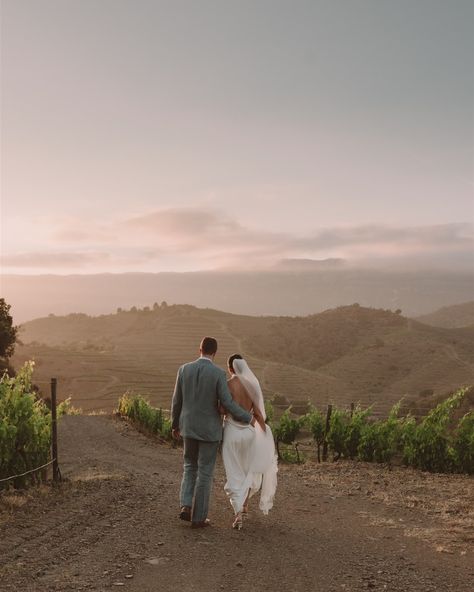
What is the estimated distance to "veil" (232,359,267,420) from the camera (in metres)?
6.89

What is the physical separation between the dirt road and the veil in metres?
1.53

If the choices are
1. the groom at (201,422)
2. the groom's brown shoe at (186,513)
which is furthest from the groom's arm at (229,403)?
the groom's brown shoe at (186,513)

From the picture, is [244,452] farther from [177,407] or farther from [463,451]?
[463,451]

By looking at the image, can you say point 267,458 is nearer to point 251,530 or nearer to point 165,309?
point 251,530

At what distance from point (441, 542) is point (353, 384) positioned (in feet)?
222

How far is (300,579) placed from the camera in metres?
5.31

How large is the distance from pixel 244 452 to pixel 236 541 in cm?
103

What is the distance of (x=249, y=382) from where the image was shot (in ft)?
22.7

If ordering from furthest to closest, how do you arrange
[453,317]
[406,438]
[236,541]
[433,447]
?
[453,317]
[406,438]
[433,447]
[236,541]

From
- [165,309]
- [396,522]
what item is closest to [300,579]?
[396,522]

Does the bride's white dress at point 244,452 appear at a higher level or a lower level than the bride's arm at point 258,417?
lower

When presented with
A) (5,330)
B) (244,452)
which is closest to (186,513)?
(244,452)

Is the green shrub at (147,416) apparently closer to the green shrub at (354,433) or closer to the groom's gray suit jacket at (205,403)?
the green shrub at (354,433)

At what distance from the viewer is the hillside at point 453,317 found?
155750 mm
